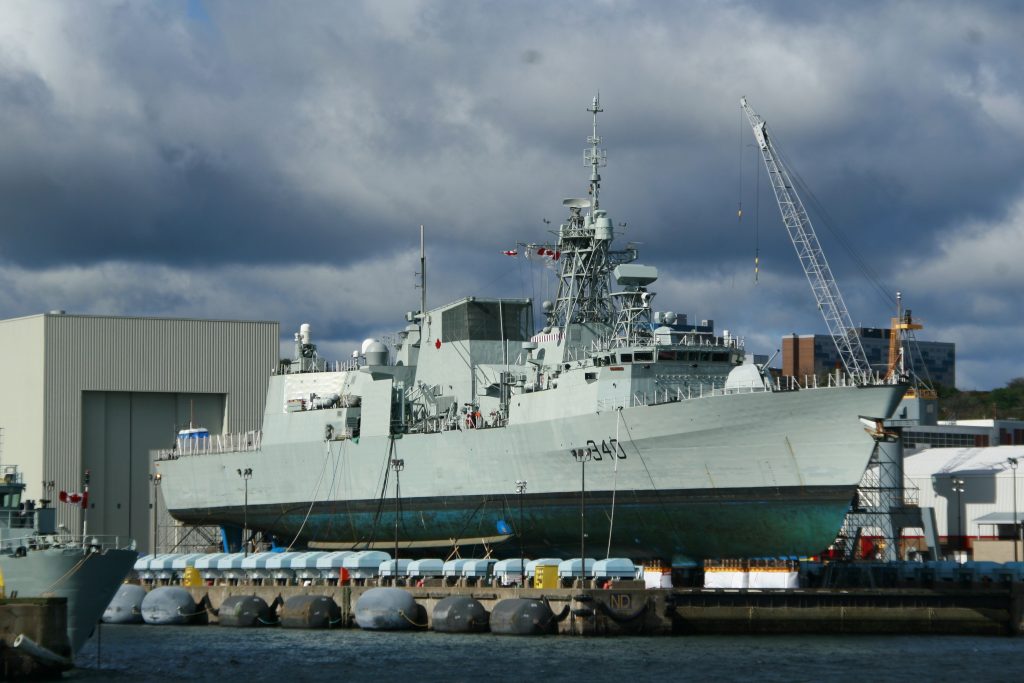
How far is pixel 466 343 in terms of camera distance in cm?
7331

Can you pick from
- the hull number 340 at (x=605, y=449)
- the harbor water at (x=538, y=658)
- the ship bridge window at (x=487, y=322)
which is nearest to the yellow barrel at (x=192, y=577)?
the harbor water at (x=538, y=658)

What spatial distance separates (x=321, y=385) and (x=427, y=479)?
11919mm

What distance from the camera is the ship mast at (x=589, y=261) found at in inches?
2849

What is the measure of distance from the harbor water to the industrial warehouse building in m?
30.3

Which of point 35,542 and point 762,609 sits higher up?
point 35,542

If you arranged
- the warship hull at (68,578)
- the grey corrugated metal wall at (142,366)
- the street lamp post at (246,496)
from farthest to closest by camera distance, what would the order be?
1. the grey corrugated metal wall at (142,366)
2. the street lamp post at (246,496)
3. the warship hull at (68,578)

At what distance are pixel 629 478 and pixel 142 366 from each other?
35079 mm

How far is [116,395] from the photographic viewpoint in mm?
85125

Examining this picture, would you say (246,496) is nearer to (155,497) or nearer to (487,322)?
(155,497)

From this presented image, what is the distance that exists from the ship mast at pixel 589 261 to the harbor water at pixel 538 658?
23.3 meters

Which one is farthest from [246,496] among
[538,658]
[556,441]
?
[538,658]

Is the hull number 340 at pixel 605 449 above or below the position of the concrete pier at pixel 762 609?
above

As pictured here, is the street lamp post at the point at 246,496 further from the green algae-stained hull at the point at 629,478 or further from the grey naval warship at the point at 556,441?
the green algae-stained hull at the point at 629,478

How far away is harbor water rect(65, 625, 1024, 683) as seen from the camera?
42.5 m
